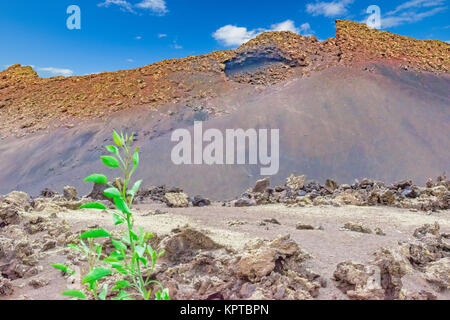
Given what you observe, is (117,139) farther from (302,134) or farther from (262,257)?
(302,134)

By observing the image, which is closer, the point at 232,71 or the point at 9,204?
the point at 9,204

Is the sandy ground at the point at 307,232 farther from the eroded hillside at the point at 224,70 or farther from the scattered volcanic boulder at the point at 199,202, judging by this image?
the eroded hillside at the point at 224,70

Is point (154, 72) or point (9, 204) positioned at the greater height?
point (154, 72)

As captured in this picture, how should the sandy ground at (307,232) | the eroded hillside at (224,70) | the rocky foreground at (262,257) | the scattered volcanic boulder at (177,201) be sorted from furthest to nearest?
the eroded hillside at (224,70)
the scattered volcanic boulder at (177,201)
the sandy ground at (307,232)
the rocky foreground at (262,257)

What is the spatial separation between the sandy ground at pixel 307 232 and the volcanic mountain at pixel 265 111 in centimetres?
441

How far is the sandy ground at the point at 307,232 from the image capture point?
9.46 ft

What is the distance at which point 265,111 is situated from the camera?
46.0 ft

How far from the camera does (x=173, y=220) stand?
18.6ft

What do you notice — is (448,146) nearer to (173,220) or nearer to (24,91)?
(173,220)
